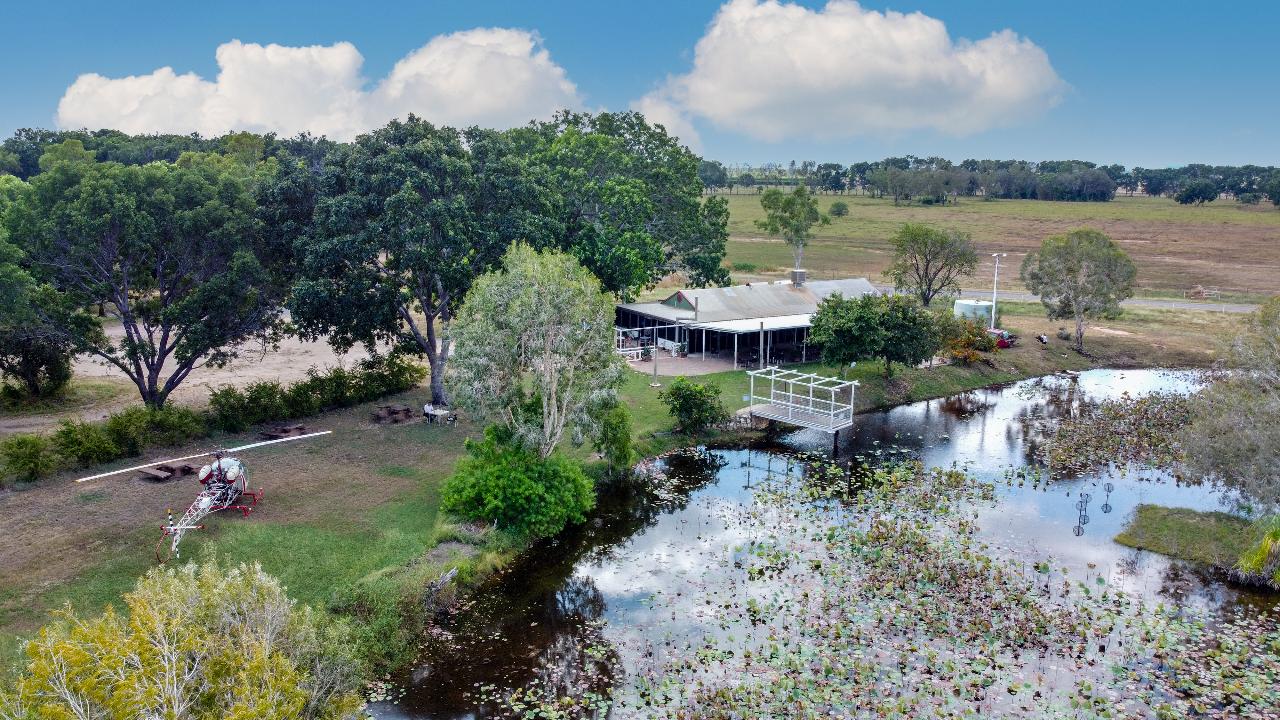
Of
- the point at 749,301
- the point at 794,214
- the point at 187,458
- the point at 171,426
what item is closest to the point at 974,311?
the point at 749,301

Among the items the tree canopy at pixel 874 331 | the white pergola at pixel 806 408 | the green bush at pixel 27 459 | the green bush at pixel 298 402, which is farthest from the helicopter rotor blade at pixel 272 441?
the tree canopy at pixel 874 331

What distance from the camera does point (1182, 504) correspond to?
86.2ft

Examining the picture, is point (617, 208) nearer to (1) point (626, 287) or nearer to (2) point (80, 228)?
(1) point (626, 287)

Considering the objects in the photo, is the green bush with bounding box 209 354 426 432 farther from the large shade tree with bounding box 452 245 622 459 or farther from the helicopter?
the large shade tree with bounding box 452 245 622 459

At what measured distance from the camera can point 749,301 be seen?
47.5m

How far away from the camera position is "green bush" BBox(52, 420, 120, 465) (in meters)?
26.5

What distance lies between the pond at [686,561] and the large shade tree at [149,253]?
1527 cm

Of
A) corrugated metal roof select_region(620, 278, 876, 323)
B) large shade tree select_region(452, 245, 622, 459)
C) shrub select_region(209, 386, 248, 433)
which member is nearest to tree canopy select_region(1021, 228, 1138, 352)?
corrugated metal roof select_region(620, 278, 876, 323)

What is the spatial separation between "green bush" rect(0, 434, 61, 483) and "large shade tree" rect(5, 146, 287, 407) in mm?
4110

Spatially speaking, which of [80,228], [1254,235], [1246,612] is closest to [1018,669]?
[1246,612]

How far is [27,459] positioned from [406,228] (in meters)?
13.6

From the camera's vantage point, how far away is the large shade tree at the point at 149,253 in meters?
28.2

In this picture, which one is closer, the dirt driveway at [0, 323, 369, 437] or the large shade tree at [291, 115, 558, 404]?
the large shade tree at [291, 115, 558, 404]

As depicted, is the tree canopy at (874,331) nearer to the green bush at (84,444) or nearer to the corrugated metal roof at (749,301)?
the corrugated metal roof at (749,301)
